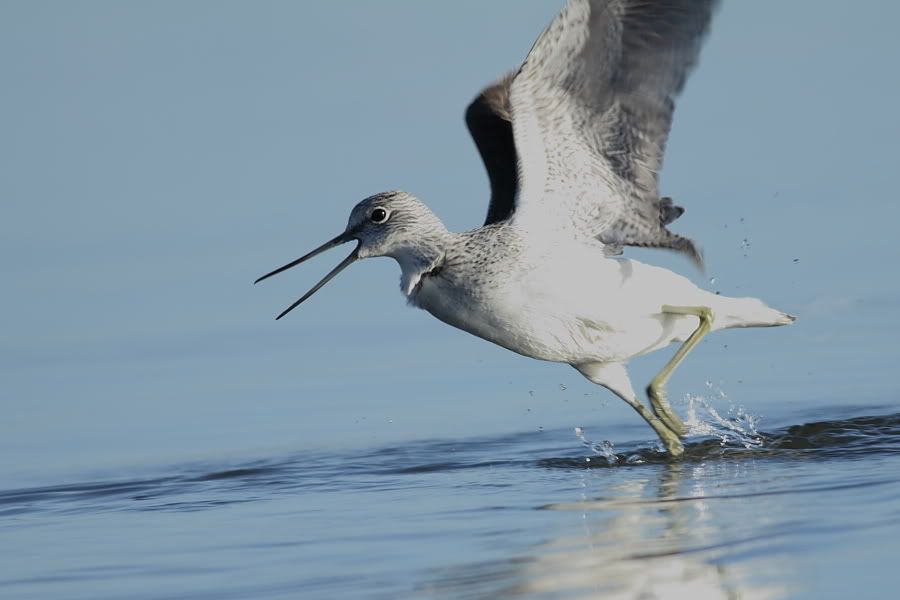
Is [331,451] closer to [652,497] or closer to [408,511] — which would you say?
[408,511]

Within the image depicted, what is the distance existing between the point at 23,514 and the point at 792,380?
16.4 ft

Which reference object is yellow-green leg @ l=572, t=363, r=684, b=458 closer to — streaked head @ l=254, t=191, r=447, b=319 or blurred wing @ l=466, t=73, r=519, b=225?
blurred wing @ l=466, t=73, r=519, b=225

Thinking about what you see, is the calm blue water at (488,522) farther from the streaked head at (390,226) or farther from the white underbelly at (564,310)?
the streaked head at (390,226)

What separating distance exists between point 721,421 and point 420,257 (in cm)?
223

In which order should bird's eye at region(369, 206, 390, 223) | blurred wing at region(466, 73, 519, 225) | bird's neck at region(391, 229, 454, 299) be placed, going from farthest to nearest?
blurred wing at region(466, 73, 519, 225) → bird's eye at region(369, 206, 390, 223) → bird's neck at region(391, 229, 454, 299)

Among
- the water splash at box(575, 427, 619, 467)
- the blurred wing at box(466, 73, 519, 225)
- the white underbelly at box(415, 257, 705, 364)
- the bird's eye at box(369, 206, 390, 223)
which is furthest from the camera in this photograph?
the blurred wing at box(466, 73, 519, 225)

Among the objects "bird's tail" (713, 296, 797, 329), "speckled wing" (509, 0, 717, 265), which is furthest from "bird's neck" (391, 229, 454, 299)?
"bird's tail" (713, 296, 797, 329)

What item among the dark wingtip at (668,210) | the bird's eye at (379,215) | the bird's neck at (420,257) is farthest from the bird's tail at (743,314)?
the bird's eye at (379,215)

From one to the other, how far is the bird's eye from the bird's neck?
201 millimetres

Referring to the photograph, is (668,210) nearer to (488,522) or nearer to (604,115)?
(604,115)

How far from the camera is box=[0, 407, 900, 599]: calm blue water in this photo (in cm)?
661

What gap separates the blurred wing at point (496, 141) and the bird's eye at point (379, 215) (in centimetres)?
79

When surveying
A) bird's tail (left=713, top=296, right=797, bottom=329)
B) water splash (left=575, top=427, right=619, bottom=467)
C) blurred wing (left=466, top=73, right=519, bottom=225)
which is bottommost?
water splash (left=575, top=427, right=619, bottom=467)

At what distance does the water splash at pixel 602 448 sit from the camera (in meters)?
9.86
